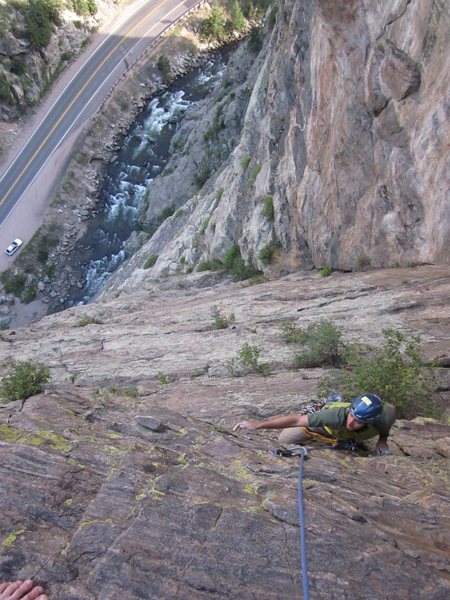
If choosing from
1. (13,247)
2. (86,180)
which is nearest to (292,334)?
(13,247)

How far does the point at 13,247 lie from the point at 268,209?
31901 mm

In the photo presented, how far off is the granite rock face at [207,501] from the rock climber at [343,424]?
246 millimetres

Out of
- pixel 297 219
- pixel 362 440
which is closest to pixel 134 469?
pixel 362 440

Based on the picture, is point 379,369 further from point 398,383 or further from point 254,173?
point 254,173

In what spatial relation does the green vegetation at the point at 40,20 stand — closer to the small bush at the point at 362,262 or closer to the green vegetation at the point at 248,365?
the small bush at the point at 362,262

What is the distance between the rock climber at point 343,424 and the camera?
7395 millimetres

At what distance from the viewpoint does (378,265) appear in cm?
1667

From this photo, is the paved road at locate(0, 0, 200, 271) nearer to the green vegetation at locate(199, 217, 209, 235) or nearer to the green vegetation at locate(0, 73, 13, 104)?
the green vegetation at locate(0, 73, 13, 104)

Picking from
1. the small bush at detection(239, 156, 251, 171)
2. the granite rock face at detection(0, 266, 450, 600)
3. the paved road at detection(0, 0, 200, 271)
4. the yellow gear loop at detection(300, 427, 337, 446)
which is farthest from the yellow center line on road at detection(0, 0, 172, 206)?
the yellow gear loop at detection(300, 427, 337, 446)

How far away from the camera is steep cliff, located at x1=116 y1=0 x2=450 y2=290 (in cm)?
1354

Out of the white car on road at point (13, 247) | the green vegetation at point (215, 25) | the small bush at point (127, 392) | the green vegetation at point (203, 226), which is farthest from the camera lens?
the green vegetation at point (215, 25)

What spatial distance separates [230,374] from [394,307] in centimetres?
467

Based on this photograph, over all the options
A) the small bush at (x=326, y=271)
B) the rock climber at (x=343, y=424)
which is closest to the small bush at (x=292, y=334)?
the small bush at (x=326, y=271)

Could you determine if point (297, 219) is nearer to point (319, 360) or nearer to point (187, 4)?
point (319, 360)
